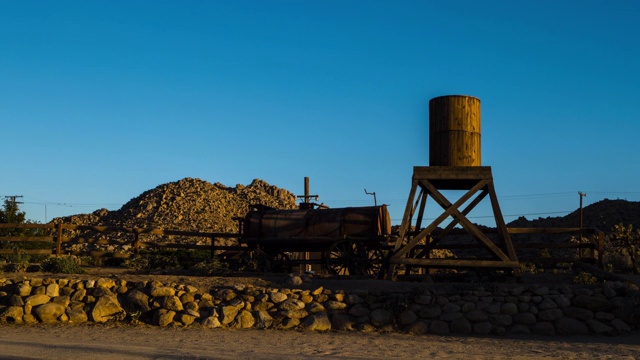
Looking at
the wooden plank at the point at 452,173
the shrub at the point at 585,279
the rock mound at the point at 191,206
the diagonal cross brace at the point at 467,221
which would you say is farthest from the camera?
the rock mound at the point at 191,206

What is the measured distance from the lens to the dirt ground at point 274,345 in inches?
416

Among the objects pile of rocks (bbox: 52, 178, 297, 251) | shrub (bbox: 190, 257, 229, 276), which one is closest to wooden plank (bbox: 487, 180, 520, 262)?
shrub (bbox: 190, 257, 229, 276)

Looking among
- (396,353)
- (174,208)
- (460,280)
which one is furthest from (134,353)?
(174,208)

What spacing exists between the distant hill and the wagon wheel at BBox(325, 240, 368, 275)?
1819 inches

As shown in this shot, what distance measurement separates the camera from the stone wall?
45.1ft

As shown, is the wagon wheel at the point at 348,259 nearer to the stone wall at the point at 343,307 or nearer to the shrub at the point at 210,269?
the shrub at the point at 210,269

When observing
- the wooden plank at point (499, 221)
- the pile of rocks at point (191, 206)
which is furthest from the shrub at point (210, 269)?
the pile of rocks at point (191, 206)

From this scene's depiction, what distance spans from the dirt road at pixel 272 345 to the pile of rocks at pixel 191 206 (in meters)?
43.4

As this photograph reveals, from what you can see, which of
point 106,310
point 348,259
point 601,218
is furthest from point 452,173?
point 601,218

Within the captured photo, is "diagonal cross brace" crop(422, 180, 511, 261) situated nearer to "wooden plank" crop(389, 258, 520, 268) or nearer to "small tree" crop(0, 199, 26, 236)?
"wooden plank" crop(389, 258, 520, 268)

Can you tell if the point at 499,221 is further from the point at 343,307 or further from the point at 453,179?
the point at 343,307

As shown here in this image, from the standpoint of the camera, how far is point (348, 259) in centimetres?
2102

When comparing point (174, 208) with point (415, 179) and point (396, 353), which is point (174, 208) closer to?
point (415, 179)

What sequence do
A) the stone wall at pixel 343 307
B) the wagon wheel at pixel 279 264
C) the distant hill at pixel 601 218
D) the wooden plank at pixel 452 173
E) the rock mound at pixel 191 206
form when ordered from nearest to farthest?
the stone wall at pixel 343 307, the wooden plank at pixel 452 173, the wagon wheel at pixel 279 264, the rock mound at pixel 191 206, the distant hill at pixel 601 218
